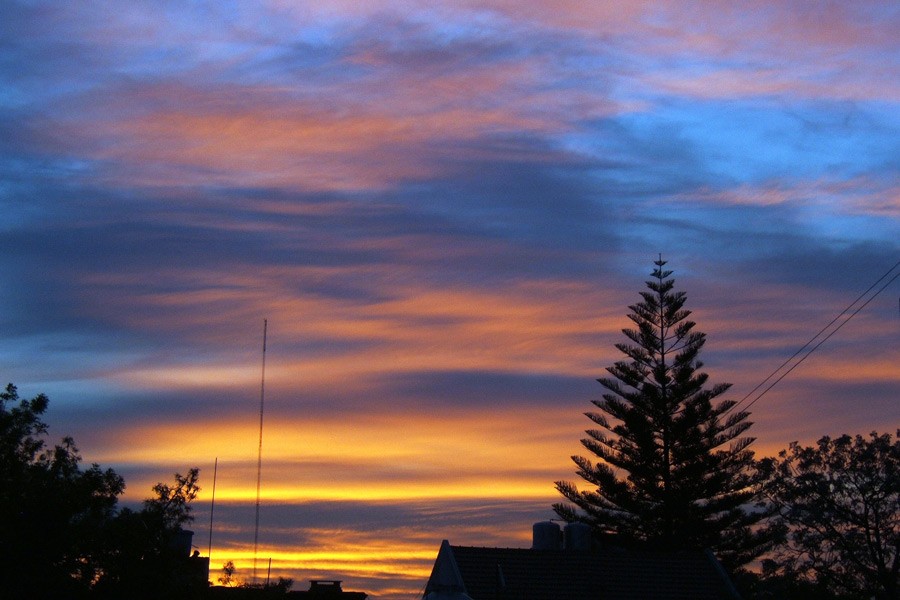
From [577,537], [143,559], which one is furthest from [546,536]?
[143,559]

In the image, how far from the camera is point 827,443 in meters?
34.3

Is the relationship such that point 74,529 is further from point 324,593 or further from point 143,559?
point 324,593

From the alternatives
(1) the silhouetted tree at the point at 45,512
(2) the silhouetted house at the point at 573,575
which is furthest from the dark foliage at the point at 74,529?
(2) the silhouetted house at the point at 573,575

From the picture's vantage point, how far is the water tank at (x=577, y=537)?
28.2 meters

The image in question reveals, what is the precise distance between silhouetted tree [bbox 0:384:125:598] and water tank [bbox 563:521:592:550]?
11465 mm

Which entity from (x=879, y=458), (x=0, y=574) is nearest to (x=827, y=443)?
(x=879, y=458)

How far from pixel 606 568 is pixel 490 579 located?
2.76 m

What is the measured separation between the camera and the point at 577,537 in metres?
28.4

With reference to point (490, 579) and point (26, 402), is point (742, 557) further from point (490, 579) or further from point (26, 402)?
point (26, 402)

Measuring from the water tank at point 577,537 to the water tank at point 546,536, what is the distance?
0.84 ft

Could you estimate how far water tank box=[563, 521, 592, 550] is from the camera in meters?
28.2

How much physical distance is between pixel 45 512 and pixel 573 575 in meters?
11.4

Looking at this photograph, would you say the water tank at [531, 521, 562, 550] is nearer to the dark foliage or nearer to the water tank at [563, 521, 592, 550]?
the water tank at [563, 521, 592, 550]

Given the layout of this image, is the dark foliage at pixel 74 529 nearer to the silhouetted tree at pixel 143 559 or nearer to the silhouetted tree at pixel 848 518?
the silhouetted tree at pixel 143 559
